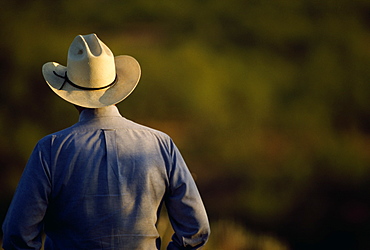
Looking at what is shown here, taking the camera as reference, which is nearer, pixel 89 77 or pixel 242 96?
pixel 89 77

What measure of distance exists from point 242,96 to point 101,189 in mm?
2160

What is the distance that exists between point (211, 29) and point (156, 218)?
7.09 feet

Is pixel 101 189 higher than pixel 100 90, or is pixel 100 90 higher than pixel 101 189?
pixel 100 90

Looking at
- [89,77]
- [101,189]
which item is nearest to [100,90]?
[89,77]

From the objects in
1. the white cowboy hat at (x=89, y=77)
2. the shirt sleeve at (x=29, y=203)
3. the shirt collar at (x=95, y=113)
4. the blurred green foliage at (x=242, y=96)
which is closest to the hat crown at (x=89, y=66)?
the white cowboy hat at (x=89, y=77)

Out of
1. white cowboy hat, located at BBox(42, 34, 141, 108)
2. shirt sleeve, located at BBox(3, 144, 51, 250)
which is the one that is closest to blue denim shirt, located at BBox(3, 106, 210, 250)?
shirt sleeve, located at BBox(3, 144, 51, 250)

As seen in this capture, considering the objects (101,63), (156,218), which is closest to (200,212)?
(156,218)

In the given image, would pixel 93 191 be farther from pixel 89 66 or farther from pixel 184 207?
pixel 89 66

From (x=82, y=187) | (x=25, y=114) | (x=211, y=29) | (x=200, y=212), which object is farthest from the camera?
(x=211, y=29)

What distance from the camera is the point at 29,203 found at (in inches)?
65.7

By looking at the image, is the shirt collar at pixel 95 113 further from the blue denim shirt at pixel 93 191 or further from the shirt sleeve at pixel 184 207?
the shirt sleeve at pixel 184 207

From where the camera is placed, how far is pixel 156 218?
1788mm

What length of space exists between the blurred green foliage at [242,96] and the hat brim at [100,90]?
5.19 ft

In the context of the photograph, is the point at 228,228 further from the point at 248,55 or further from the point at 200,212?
the point at 200,212
